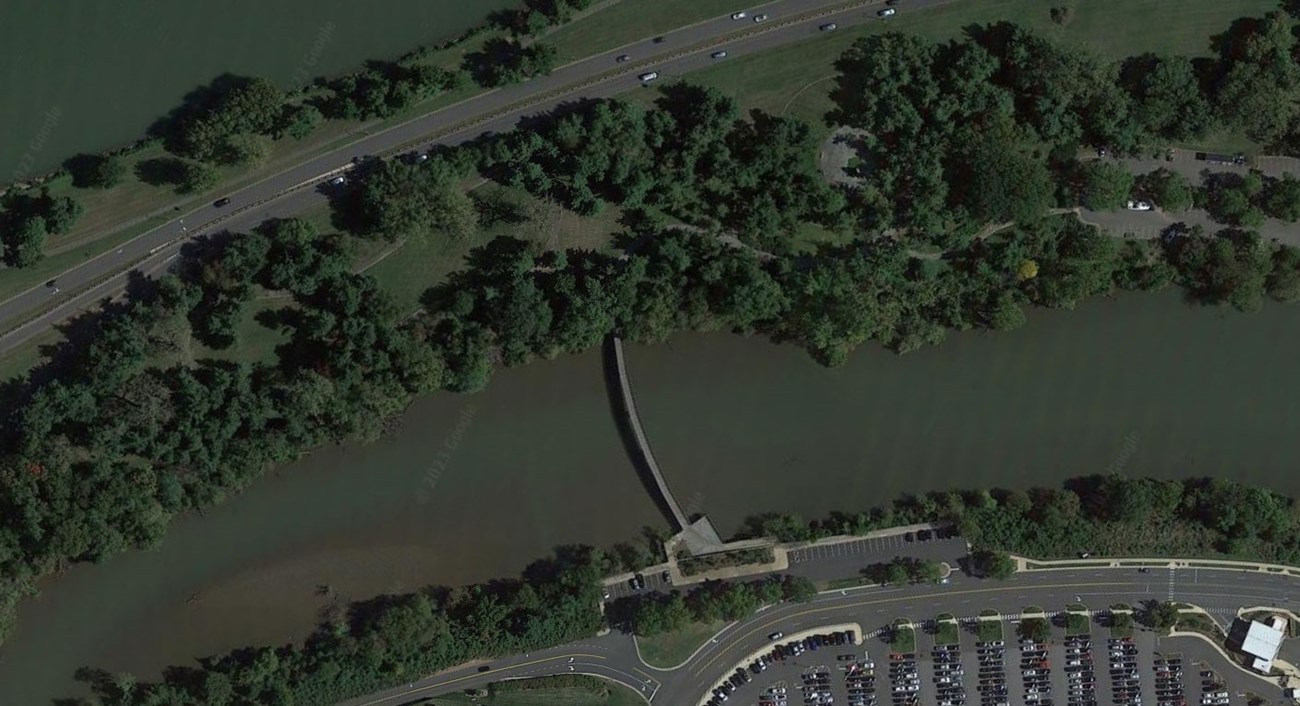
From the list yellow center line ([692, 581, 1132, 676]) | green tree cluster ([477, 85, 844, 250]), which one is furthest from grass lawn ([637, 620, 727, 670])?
green tree cluster ([477, 85, 844, 250])

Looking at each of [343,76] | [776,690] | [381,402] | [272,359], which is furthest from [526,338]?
[776,690]

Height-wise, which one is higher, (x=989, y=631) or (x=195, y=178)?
(x=195, y=178)

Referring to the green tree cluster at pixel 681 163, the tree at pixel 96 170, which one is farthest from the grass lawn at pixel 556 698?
the tree at pixel 96 170

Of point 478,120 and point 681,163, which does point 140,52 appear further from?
point 681,163

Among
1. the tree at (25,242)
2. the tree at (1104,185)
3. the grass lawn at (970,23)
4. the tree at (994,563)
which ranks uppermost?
the tree at (25,242)

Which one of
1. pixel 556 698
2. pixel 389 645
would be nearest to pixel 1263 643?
pixel 556 698

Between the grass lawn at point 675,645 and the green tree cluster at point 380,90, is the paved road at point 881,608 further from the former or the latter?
the green tree cluster at point 380,90
